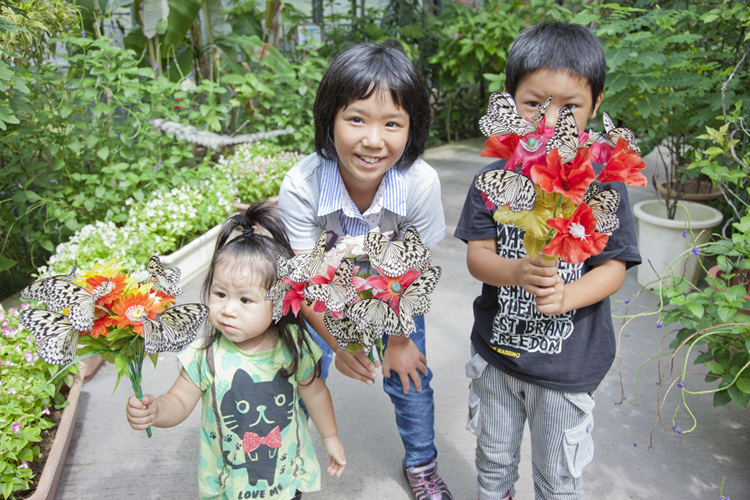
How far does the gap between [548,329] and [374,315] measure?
23.4 inches

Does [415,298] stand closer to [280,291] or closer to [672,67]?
[280,291]

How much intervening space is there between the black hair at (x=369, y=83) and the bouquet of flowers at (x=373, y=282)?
1.53 feet

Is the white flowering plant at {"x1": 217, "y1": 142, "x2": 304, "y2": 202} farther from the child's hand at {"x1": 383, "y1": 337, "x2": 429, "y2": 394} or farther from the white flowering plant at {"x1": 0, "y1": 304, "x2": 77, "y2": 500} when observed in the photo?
the child's hand at {"x1": 383, "y1": 337, "x2": 429, "y2": 394}

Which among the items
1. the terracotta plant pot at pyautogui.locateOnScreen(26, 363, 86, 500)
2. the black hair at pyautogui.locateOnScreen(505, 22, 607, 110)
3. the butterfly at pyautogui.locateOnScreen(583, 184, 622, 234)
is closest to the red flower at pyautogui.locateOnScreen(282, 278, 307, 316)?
the butterfly at pyautogui.locateOnScreen(583, 184, 622, 234)

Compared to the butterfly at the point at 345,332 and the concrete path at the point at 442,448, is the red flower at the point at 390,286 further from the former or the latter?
the concrete path at the point at 442,448

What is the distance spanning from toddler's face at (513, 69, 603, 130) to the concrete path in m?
1.18

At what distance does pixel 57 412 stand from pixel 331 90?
5.43ft

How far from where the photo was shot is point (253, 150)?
447cm

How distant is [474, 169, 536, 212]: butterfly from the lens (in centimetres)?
106

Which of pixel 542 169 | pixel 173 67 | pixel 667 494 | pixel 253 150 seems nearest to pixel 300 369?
pixel 542 169

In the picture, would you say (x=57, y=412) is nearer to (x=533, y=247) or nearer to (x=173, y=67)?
(x=533, y=247)

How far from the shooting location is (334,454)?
5.18ft

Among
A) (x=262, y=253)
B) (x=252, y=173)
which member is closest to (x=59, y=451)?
(x=262, y=253)

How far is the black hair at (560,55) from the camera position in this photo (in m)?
1.43
